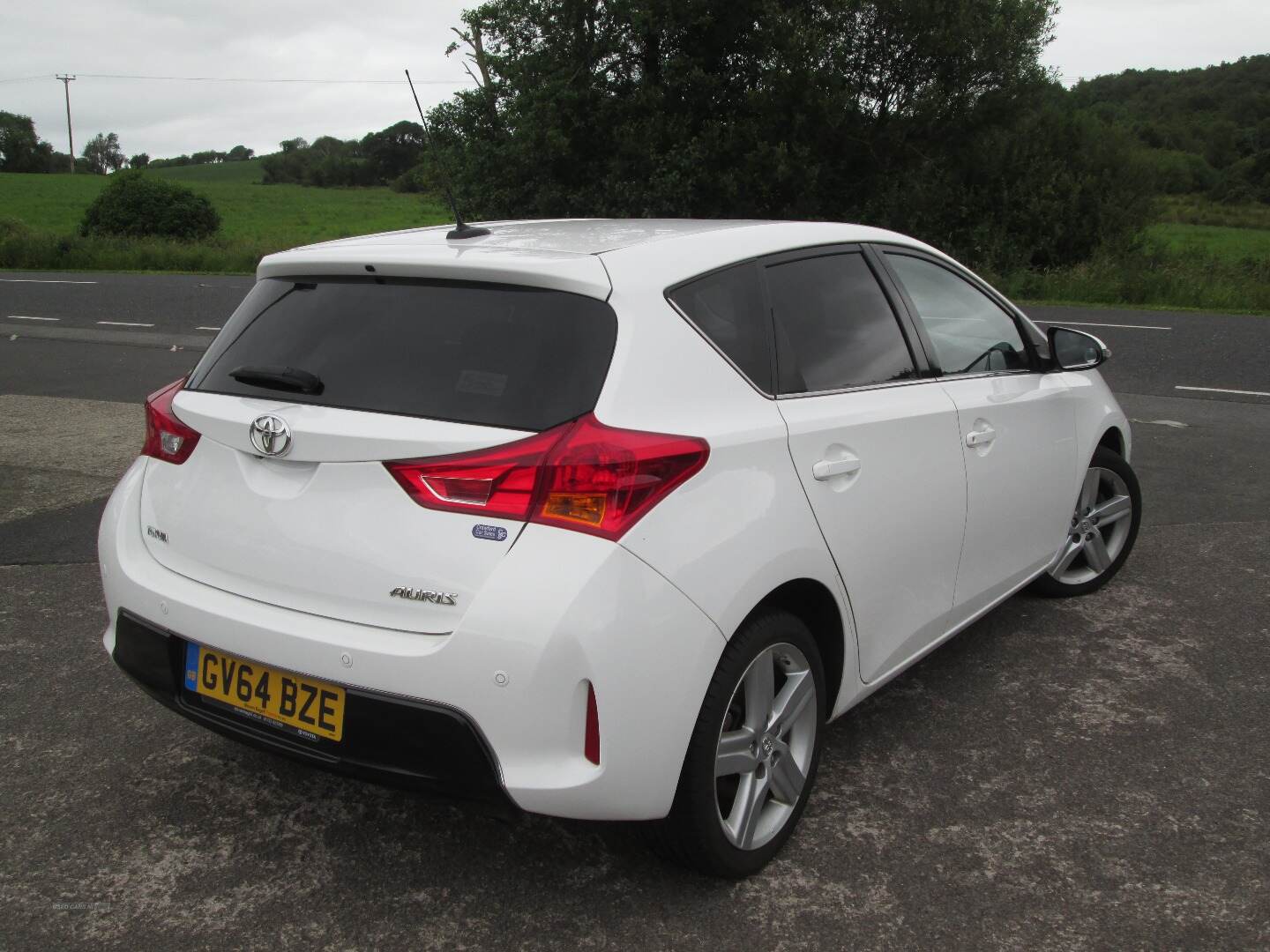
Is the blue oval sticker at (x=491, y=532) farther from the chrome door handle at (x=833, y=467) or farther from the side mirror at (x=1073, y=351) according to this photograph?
the side mirror at (x=1073, y=351)

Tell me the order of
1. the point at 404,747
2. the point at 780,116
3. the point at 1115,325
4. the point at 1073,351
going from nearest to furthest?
the point at 404,747
the point at 1073,351
the point at 1115,325
the point at 780,116

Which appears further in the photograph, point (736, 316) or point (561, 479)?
point (736, 316)

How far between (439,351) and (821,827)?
5.23ft

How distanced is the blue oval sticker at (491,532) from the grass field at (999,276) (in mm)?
17512

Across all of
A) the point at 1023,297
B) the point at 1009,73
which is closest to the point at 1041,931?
the point at 1023,297

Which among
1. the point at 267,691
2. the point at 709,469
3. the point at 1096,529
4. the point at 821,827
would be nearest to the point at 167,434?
the point at 267,691

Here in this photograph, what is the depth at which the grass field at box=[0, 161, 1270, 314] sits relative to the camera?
18.7 m

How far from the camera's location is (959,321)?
3828mm

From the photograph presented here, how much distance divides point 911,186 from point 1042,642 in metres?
21.5

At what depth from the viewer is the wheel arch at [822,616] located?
8.92ft

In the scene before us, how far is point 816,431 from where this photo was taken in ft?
9.21

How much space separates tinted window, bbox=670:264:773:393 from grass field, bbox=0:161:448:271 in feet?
49.1

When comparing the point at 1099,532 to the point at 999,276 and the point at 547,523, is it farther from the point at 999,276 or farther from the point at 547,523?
the point at 999,276

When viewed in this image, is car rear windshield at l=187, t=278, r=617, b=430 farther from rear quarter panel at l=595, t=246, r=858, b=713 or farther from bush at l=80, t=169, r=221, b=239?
bush at l=80, t=169, r=221, b=239
